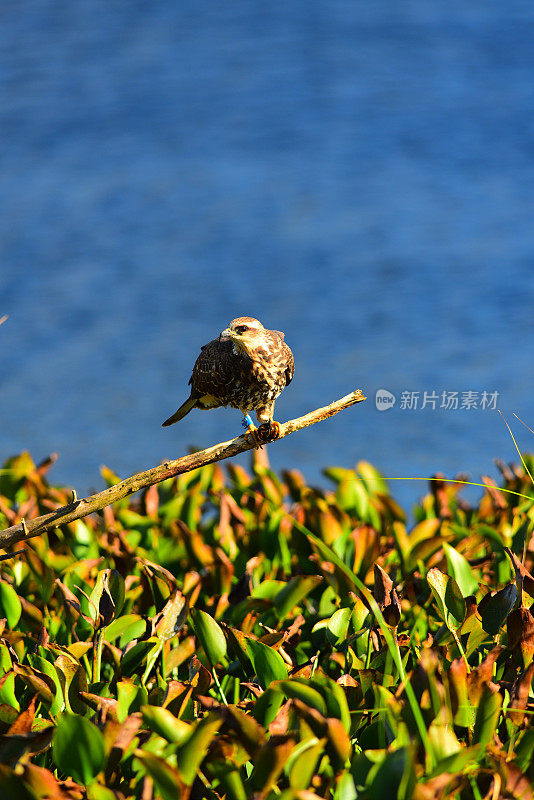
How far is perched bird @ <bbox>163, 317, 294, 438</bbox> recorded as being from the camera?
2.66 meters

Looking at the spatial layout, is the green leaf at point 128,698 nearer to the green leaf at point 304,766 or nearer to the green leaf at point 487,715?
the green leaf at point 304,766

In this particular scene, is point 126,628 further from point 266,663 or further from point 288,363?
point 288,363

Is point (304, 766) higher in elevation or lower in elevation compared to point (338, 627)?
higher

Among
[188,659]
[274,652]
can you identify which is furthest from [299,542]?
[274,652]

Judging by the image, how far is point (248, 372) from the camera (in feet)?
8.87

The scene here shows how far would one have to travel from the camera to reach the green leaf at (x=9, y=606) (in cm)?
263

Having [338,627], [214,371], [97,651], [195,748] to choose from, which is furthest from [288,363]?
[195,748]

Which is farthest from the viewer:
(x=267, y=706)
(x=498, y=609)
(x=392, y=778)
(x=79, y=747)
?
(x=498, y=609)

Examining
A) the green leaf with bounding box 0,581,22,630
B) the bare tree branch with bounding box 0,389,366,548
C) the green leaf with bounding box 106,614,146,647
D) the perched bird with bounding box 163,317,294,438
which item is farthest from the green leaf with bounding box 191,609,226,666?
the green leaf with bounding box 0,581,22,630

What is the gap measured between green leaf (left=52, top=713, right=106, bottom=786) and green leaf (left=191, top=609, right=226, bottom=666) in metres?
0.59

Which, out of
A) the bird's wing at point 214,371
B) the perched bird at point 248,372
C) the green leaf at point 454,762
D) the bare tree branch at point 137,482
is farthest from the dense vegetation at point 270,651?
the bird's wing at point 214,371

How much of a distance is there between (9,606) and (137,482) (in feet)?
2.54

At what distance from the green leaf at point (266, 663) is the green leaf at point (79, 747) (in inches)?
20.8

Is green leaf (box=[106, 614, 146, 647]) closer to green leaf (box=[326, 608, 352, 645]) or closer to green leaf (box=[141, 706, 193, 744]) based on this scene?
green leaf (box=[326, 608, 352, 645])
